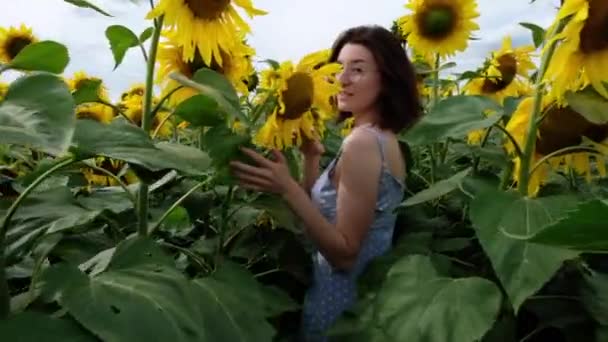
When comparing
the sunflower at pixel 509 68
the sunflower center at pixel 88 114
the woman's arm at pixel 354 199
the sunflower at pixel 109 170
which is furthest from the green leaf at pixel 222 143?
the sunflower at pixel 509 68

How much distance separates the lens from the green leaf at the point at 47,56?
104 centimetres

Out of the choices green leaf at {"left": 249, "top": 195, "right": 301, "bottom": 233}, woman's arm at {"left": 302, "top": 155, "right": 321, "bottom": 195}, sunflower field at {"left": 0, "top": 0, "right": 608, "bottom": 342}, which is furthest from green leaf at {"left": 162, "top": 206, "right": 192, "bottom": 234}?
woman's arm at {"left": 302, "top": 155, "right": 321, "bottom": 195}

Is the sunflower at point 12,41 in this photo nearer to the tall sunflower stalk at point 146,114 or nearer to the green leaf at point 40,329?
the tall sunflower stalk at point 146,114

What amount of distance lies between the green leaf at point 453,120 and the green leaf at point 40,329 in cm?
60

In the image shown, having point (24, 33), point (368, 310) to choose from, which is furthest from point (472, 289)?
point (24, 33)

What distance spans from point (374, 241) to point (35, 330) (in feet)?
3.52

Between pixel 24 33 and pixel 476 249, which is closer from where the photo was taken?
pixel 476 249

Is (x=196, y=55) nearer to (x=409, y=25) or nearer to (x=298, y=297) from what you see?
(x=298, y=297)

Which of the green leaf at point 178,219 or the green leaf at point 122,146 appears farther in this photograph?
the green leaf at point 178,219

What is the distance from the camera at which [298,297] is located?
1.97 m

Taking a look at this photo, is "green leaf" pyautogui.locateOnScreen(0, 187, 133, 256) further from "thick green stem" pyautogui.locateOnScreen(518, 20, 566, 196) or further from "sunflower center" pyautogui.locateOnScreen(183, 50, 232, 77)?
"thick green stem" pyautogui.locateOnScreen(518, 20, 566, 196)

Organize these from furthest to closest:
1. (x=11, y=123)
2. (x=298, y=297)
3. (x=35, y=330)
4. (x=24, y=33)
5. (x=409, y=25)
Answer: (x=24, y=33)
(x=409, y=25)
(x=298, y=297)
(x=35, y=330)
(x=11, y=123)

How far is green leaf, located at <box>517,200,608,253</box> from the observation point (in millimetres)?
623

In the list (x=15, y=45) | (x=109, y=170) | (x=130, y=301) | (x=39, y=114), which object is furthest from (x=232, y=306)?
(x=15, y=45)
